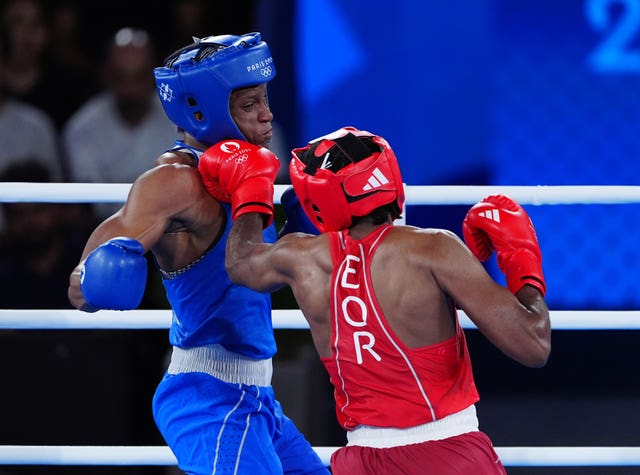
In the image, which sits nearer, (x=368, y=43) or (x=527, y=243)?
(x=527, y=243)

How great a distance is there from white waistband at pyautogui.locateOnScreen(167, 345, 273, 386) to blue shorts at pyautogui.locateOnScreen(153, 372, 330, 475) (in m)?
0.02

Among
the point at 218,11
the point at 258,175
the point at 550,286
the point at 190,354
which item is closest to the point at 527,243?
the point at 258,175

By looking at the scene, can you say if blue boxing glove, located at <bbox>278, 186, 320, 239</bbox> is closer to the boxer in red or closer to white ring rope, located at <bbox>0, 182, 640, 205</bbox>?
white ring rope, located at <bbox>0, 182, 640, 205</bbox>

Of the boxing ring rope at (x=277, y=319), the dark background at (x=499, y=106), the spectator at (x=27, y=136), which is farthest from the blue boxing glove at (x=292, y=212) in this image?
the spectator at (x=27, y=136)

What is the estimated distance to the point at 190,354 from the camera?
233 centimetres

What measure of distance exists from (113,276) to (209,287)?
357mm

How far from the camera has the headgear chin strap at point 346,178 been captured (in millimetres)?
2047

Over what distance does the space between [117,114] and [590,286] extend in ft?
7.49

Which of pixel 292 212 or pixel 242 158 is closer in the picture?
pixel 242 158

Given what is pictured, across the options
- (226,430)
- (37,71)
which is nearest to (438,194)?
(226,430)

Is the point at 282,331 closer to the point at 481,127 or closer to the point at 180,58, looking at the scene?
the point at 481,127

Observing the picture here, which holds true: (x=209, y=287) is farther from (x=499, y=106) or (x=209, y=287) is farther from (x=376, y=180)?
(x=499, y=106)

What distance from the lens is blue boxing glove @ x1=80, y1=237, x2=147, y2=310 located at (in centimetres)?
200

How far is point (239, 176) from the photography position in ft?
7.34
